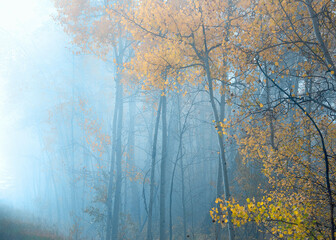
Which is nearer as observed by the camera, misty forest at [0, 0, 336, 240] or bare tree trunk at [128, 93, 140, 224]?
misty forest at [0, 0, 336, 240]

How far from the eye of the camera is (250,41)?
532cm

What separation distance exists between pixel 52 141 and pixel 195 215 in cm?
1328

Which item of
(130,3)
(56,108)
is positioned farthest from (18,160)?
(130,3)

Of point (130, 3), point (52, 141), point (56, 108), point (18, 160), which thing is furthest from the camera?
point (18, 160)

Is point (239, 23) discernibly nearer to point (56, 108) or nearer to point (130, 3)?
point (130, 3)

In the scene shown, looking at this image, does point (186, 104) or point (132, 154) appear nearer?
point (186, 104)

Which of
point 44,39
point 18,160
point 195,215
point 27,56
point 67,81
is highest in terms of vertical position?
point 44,39

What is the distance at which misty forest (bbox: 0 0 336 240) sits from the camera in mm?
4605

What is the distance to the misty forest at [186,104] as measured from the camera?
4.61m

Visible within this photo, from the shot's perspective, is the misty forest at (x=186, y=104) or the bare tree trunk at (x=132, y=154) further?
the bare tree trunk at (x=132, y=154)

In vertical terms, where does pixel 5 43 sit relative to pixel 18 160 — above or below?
above

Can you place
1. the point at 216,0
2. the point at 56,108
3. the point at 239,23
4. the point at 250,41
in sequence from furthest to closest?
the point at 56,108 → the point at 239,23 → the point at 216,0 → the point at 250,41

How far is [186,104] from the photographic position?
10141 mm

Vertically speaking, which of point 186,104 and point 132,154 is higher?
point 186,104
